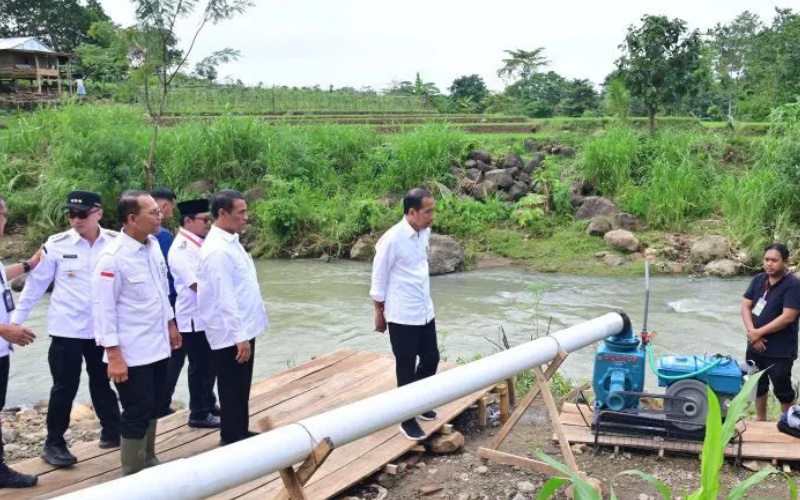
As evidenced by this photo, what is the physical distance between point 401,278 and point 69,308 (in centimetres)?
203

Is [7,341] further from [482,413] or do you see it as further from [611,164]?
[611,164]

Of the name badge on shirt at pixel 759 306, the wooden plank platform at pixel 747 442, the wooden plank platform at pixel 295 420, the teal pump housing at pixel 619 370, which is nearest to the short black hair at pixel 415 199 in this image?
the wooden plank platform at pixel 295 420

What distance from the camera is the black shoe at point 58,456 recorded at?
4.18m

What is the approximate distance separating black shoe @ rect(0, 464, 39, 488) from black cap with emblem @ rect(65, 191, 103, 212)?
57.7 inches

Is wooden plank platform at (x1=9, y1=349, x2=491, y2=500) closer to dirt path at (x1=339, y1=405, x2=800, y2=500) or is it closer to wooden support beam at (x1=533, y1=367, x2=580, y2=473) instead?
dirt path at (x1=339, y1=405, x2=800, y2=500)

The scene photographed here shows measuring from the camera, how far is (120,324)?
388 cm

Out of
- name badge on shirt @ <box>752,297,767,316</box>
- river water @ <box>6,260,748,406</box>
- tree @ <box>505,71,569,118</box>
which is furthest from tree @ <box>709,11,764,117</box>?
name badge on shirt @ <box>752,297,767,316</box>

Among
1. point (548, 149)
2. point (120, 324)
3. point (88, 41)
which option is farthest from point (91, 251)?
point (88, 41)

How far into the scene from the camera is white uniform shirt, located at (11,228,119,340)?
433cm

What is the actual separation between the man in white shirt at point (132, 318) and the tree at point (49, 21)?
40.6 m

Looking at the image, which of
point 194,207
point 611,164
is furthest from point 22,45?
point 194,207

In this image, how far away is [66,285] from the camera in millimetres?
4398

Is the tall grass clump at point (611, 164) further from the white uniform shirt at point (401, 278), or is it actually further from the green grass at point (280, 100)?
the green grass at point (280, 100)

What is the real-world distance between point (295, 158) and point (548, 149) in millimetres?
6587
